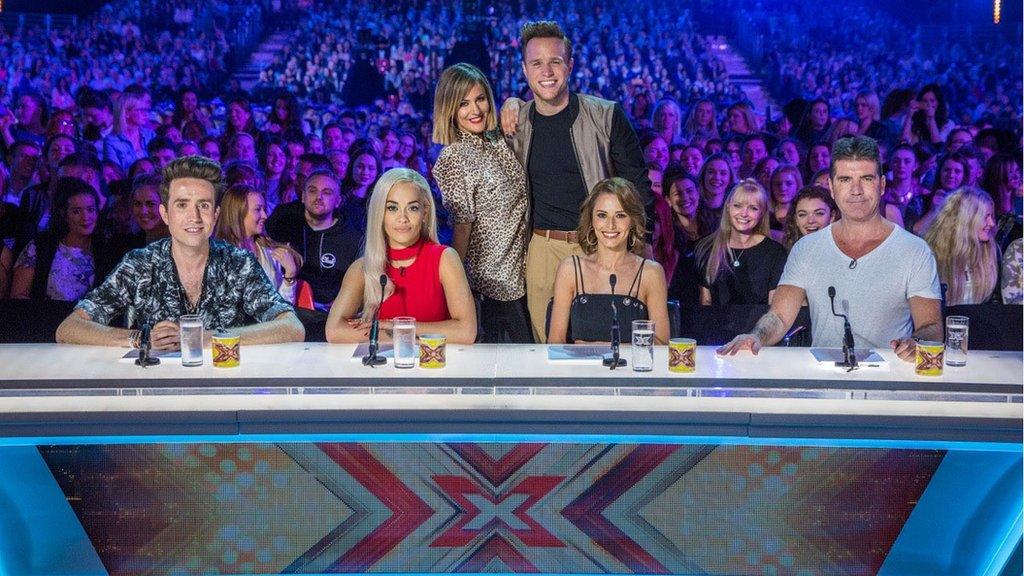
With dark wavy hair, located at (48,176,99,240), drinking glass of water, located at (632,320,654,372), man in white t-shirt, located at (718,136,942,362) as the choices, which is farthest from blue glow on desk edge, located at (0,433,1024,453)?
dark wavy hair, located at (48,176,99,240)

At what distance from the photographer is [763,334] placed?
123 inches

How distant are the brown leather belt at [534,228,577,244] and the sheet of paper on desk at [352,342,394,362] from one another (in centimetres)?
119

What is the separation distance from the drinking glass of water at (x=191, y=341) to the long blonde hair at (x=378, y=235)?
0.69 m

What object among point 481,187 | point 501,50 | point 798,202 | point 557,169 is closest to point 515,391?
point 481,187

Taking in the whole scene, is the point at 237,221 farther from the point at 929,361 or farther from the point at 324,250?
the point at 929,361

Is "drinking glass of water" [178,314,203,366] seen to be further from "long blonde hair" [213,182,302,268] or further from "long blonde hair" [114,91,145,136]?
"long blonde hair" [114,91,145,136]

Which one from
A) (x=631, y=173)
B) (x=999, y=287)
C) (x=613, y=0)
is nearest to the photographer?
(x=631, y=173)

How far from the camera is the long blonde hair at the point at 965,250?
4477 mm

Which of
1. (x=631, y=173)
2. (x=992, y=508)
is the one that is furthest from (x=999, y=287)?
(x=992, y=508)

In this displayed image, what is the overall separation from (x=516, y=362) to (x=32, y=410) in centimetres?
119

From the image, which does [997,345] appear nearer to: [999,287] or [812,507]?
[999,287]

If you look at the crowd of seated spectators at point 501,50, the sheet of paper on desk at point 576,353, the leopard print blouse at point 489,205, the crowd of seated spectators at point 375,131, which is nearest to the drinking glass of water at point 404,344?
the sheet of paper on desk at point 576,353

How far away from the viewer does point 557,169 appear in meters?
3.94

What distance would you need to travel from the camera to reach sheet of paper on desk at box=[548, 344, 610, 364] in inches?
107
